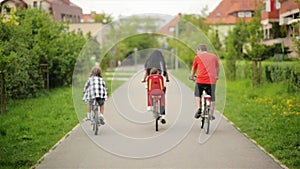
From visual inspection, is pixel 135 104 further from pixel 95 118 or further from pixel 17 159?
pixel 17 159

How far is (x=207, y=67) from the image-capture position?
12703 mm

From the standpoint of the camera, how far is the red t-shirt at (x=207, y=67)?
495 inches

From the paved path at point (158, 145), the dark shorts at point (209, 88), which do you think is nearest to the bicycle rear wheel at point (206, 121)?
the paved path at point (158, 145)

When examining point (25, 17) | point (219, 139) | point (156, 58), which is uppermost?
point (25, 17)

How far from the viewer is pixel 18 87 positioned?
1966cm

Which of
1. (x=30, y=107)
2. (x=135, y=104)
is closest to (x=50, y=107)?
(x=30, y=107)

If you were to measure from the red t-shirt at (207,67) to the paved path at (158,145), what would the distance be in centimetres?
117

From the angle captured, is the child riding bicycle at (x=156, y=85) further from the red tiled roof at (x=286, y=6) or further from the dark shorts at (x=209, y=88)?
the red tiled roof at (x=286, y=6)

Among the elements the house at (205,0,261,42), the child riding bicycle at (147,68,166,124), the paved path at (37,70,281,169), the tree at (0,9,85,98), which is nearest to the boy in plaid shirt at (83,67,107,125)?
the paved path at (37,70,281,169)

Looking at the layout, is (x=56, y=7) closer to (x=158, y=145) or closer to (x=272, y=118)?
(x=272, y=118)

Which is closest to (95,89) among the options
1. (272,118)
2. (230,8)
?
(272,118)

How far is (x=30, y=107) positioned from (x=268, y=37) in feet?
128

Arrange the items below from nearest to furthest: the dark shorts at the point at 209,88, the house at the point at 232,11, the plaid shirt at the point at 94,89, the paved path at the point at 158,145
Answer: the paved path at the point at 158,145, the plaid shirt at the point at 94,89, the dark shorts at the point at 209,88, the house at the point at 232,11

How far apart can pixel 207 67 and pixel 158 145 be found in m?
2.74
